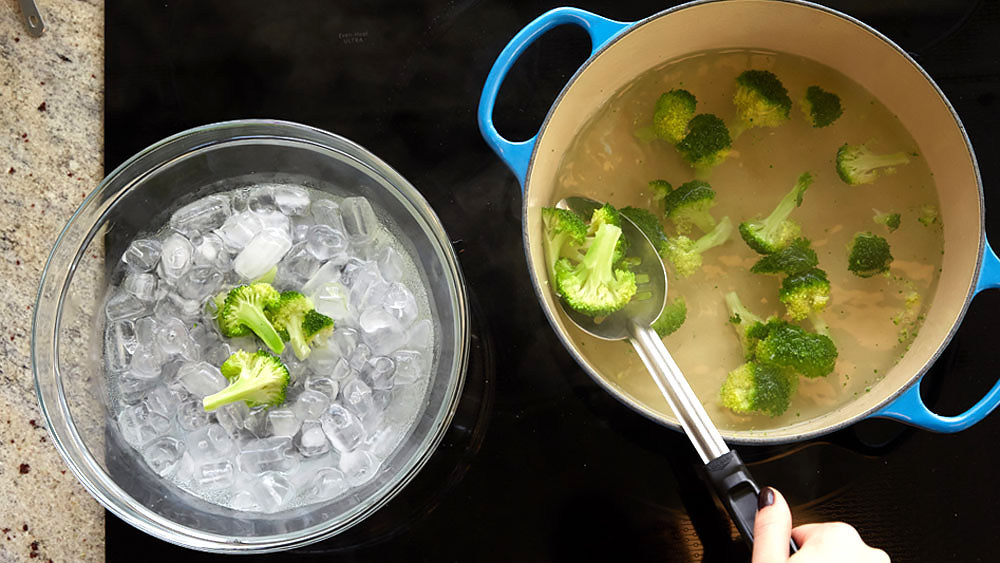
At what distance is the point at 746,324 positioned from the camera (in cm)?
119

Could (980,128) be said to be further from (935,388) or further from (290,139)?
(290,139)

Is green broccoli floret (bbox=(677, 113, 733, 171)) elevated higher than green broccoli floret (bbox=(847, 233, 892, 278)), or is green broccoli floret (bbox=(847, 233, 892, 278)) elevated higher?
green broccoli floret (bbox=(677, 113, 733, 171))

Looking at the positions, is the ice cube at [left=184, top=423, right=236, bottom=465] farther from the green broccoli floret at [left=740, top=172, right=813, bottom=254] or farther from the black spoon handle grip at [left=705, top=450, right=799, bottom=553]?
the green broccoli floret at [left=740, top=172, right=813, bottom=254]

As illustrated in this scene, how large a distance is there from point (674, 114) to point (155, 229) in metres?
0.85

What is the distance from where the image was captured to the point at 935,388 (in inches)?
48.8

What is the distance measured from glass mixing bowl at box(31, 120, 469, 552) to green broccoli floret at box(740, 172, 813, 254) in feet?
1.51

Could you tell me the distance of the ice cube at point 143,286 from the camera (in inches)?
46.2

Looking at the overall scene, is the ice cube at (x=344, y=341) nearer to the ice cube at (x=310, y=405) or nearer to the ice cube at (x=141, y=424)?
the ice cube at (x=310, y=405)

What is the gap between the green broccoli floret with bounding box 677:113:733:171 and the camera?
3.88 ft

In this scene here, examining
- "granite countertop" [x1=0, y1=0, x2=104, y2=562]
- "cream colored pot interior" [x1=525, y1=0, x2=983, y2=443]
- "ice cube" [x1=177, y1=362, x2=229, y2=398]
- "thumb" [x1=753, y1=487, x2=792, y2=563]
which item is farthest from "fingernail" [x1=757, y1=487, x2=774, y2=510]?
"granite countertop" [x1=0, y1=0, x2=104, y2=562]

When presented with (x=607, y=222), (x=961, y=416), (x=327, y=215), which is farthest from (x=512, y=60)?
(x=961, y=416)

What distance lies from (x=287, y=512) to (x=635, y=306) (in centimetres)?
62

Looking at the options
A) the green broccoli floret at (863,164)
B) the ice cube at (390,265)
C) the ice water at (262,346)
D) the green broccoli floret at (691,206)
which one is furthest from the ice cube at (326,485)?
the green broccoli floret at (863,164)

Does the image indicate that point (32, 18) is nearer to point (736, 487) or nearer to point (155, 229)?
point (155, 229)
